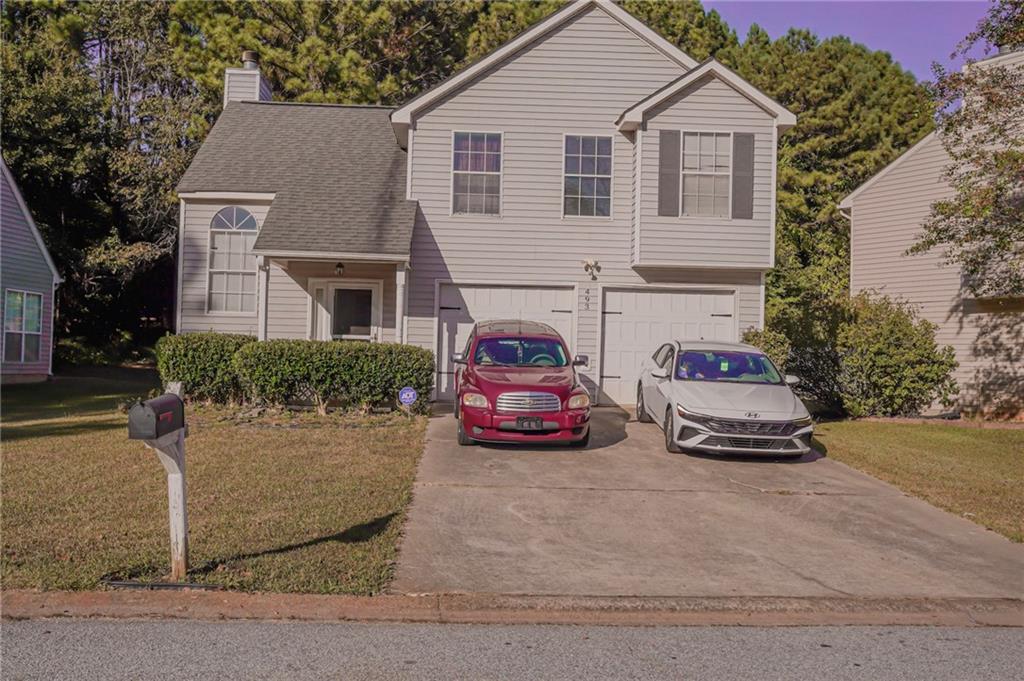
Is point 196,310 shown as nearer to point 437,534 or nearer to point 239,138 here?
point 239,138

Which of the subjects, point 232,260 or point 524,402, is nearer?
point 524,402

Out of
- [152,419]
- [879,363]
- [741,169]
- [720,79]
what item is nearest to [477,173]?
[720,79]

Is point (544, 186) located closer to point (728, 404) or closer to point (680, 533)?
point (728, 404)

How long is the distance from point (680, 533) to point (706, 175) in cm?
989

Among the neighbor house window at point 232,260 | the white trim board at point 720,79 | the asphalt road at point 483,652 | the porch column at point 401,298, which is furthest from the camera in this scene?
the neighbor house window at point 232,260

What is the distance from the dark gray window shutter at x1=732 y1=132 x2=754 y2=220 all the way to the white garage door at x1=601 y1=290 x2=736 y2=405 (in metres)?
1.90

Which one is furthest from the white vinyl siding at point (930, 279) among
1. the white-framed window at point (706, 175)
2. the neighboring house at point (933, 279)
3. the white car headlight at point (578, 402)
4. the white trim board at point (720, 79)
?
the white car headlight at point (578, 402)

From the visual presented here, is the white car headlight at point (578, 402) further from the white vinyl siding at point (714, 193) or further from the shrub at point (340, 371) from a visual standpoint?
the white vinyl siding at point (714, 193)

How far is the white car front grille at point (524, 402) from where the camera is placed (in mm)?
10727

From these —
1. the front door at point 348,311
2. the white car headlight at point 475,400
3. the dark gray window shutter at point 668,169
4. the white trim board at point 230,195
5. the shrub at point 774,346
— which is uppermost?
the dark gray window shutter at point 668,169

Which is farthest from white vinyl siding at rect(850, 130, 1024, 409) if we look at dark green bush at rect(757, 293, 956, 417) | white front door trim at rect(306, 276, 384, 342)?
white front door trim at rect(306, 276, 384, 342)

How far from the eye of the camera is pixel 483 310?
16.2m

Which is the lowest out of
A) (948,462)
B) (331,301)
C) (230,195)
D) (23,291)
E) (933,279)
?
(948,462)

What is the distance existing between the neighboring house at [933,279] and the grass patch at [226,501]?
13159mm
